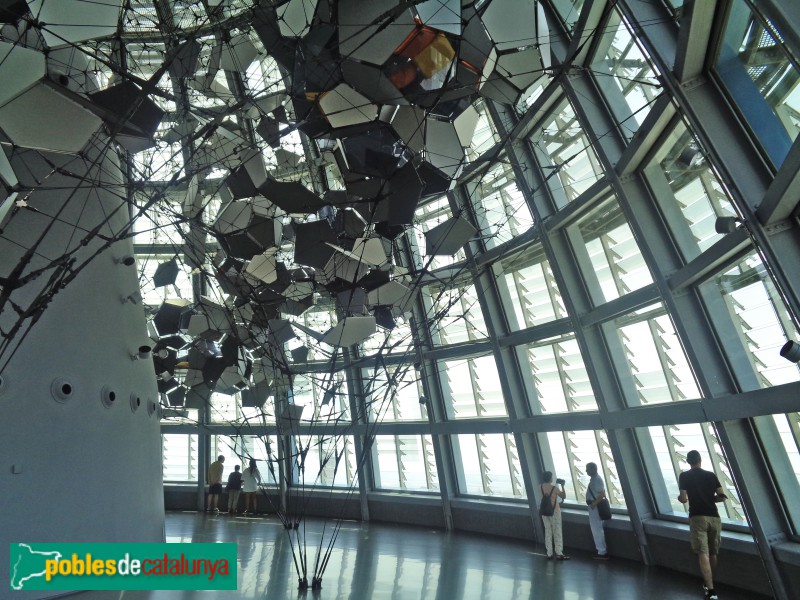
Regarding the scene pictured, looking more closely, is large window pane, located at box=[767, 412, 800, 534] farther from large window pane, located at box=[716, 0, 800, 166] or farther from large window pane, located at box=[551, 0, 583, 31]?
large window pane, located at box=[551, 0, 583, 31]

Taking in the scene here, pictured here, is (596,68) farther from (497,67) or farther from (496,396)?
(496,396)

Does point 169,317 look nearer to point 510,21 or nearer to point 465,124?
point 465,124

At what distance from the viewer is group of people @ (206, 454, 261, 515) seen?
41.7 ft

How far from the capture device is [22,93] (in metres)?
3.09

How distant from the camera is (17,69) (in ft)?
9.45

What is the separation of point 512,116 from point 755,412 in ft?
17.0

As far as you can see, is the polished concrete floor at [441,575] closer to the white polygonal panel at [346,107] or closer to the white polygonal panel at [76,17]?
the white polygonal panel at [346,107]

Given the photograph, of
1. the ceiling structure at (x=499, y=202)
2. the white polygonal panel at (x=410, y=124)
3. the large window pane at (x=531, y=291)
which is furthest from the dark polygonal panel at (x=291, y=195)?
the large window pane at (x=531, y=291)

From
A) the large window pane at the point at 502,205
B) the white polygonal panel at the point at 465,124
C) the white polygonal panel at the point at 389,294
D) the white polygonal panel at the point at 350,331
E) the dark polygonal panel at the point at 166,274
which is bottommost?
the white polygonal panel at the point at 350,331

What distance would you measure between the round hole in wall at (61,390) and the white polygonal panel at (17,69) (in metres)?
3.61

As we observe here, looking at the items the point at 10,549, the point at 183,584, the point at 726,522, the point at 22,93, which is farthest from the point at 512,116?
the point at 10,549

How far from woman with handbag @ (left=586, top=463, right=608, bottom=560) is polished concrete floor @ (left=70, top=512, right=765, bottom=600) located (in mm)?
246

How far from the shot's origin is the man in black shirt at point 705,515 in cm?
496

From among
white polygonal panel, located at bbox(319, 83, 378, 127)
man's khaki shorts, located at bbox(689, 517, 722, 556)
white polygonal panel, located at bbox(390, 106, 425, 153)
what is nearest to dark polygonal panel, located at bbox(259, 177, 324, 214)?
white polygonal panel, located at bbox(319, 83, 378, 127)
